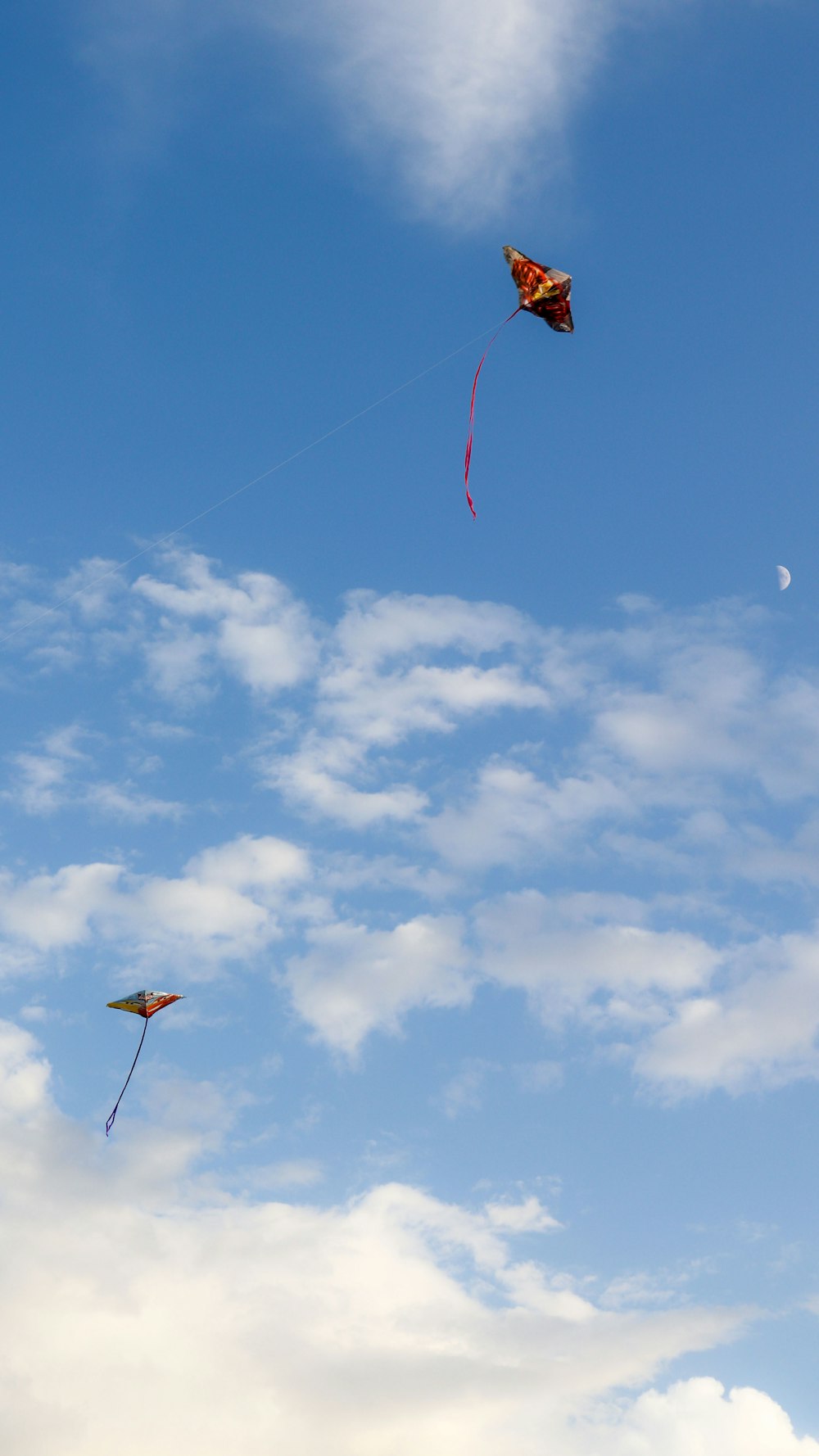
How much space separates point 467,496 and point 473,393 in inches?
163

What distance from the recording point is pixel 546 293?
42625 millimetres

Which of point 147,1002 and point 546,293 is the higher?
point 546,293

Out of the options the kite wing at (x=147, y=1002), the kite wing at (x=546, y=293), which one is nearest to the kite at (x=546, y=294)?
the kite wing at (x=546, y=293)

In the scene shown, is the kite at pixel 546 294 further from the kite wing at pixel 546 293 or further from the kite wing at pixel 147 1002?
the kite wing at pixel 147 1002

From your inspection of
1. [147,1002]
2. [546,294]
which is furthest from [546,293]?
[147,1002]

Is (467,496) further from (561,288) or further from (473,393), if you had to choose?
(561,288)

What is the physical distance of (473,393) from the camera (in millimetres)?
37812

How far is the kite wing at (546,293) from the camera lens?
42.6 meters

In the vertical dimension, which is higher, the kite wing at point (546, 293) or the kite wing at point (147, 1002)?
the kite wing at point (546, 293)

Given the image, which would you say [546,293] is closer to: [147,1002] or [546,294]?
[546,294]

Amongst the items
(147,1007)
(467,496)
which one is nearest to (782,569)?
(467,496)

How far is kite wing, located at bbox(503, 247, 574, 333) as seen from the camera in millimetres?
42625

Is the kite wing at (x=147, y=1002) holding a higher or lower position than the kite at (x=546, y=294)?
lower

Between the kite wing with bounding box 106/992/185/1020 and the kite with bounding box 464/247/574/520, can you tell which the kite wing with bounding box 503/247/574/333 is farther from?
the kite wing with bounding box 106/992/185/1020
